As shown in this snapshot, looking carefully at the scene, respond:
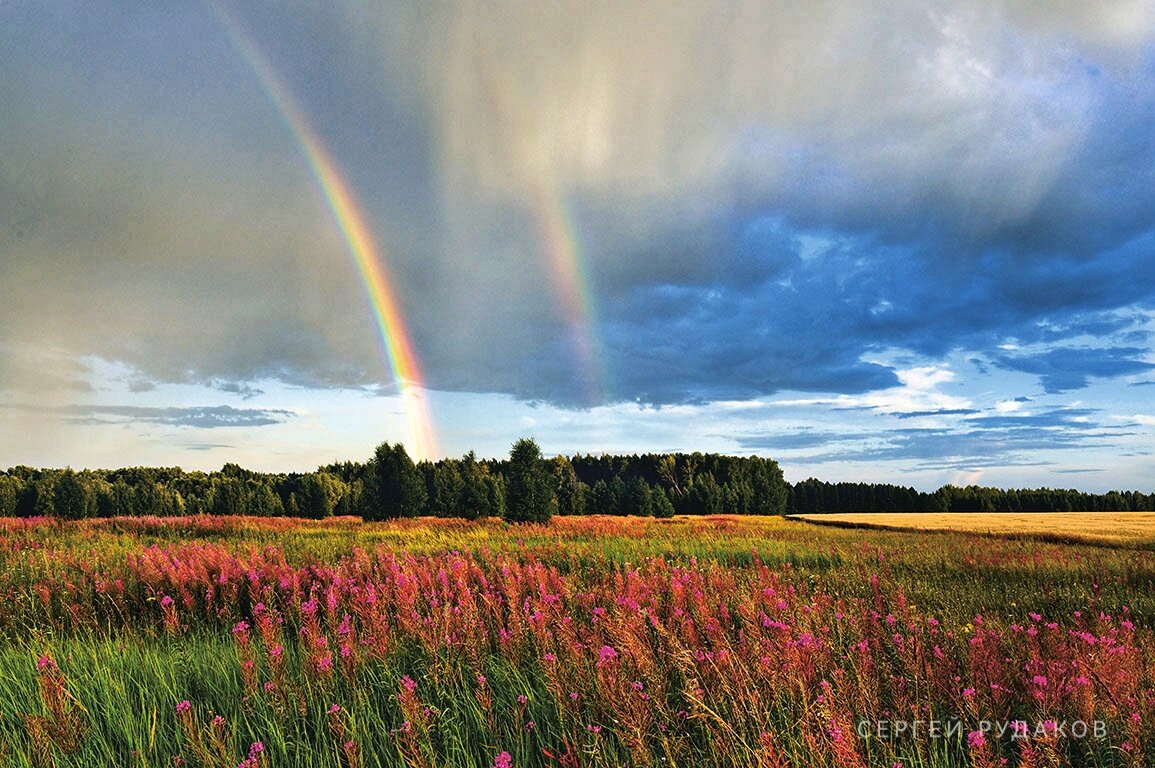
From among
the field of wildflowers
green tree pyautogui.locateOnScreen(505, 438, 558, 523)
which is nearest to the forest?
green tree pyautogui.locateOnScreen(505, 438, 558, 523)

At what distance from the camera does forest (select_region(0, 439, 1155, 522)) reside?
40.2 metres

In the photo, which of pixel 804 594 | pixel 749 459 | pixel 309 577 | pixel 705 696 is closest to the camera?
pixel 705 696

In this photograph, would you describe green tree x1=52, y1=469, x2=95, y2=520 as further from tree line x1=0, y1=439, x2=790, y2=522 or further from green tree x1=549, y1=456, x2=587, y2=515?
green tree x1=549, y1=456, x2=587, y2=515

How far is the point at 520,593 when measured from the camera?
5965 mm

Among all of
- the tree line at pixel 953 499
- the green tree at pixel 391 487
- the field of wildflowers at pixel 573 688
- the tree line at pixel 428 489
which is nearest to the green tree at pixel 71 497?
the tree line at pixel 428 489

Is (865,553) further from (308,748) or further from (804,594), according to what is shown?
(308,748)

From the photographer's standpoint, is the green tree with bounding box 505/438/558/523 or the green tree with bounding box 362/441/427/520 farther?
the green tree with bounding box 362/441/427/520

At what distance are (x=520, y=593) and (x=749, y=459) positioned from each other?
334ft

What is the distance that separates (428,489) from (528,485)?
44944 millimetres

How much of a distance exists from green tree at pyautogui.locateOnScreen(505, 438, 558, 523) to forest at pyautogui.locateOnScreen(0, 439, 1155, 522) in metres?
0.06

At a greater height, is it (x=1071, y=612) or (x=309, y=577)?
(x=309, y=577)

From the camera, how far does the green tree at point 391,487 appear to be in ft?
131

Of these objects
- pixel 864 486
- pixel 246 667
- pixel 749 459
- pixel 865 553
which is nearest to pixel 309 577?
pixel 246 667

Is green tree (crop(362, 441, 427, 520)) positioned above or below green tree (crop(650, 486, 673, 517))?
above
